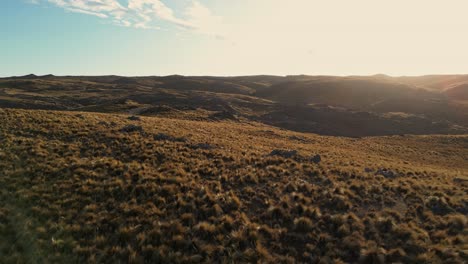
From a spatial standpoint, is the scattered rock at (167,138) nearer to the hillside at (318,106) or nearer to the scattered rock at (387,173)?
the scattered rock at (387,173)

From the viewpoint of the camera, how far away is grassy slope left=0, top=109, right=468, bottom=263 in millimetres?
9078

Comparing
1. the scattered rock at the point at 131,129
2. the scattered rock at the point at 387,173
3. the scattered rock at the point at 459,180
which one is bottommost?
the scattered rock at the point at 459,180

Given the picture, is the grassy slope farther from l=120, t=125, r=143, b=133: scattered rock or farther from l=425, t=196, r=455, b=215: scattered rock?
l=120, t=125, r=143, b=133: scattered rock

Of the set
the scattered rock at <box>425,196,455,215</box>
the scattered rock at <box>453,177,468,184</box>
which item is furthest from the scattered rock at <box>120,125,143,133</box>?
the scattered rock at <box>453,177,468,184</box>

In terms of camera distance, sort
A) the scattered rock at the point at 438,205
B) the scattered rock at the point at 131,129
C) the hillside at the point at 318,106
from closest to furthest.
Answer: the scattered rock at the point at 438,205 → the scattered rock at the point at 131,129 → the hillside at the point at 318,106

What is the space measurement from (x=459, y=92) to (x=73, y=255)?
14163 centimetres

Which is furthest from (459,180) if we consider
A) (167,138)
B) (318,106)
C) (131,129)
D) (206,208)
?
(318,106)

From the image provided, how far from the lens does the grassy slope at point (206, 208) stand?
29.8ft

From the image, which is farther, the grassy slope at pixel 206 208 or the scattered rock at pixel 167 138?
the scattered rock at pixel 167 138

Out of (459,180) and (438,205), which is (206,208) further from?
(459,180)

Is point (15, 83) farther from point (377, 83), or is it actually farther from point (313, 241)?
point (377, 83)

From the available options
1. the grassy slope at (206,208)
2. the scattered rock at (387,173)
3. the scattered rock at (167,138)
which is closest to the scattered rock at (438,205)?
the grassy slope at (206,208)

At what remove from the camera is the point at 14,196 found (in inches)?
452

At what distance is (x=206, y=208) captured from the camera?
38.5 ft
